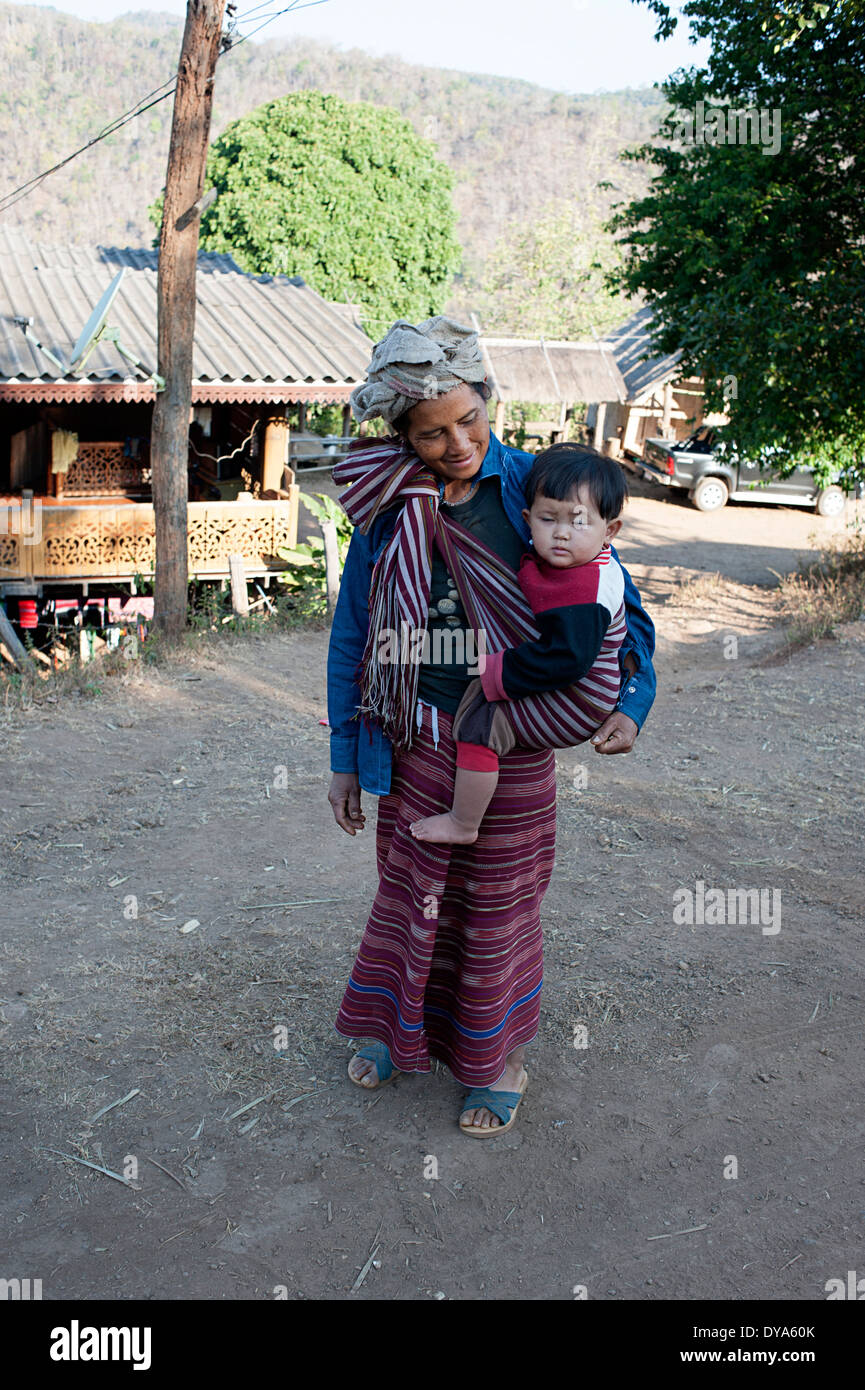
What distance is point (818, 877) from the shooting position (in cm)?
Answer: 446

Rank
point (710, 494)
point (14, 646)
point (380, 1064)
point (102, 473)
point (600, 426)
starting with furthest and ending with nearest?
point (600, 426)
point (710, 494)
point (102, 473)
point (14, 646)
point (380, 1064)

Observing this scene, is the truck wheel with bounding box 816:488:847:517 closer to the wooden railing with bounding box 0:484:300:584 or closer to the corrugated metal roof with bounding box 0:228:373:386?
the corrugated metal roof with bounding box 0:228:373:386

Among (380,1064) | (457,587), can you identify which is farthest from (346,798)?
(380,1064)

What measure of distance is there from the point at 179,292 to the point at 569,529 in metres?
7.11

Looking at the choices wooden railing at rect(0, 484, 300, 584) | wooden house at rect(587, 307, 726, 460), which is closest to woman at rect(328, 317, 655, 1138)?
wooden railing at rect(0, 484, 300, 584)

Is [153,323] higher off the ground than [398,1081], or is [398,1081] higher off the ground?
[153,323]

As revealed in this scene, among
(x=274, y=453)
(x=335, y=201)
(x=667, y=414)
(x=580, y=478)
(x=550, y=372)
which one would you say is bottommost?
(x=580, y=478)

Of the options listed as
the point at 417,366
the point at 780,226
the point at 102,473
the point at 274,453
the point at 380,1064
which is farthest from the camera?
the point at 274,453

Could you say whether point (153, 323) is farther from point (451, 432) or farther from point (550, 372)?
point (451, 432)

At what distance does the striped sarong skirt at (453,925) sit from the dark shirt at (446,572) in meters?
0.09

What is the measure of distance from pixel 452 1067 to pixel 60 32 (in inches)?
3908

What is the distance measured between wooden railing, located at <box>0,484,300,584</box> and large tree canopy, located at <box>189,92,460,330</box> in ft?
47.3

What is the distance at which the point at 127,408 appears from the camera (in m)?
12.7
